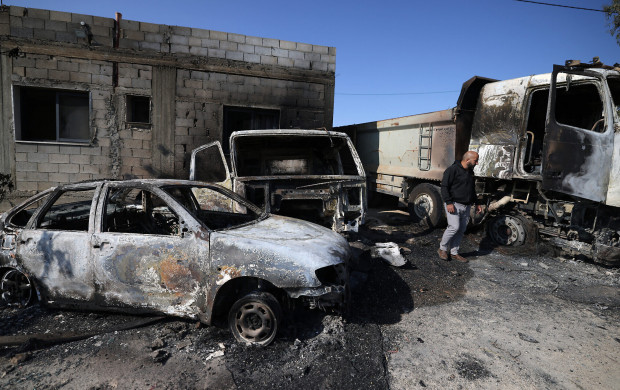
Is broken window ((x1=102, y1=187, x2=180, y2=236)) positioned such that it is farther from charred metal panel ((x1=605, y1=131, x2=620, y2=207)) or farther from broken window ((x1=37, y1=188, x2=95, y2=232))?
charred metal panel ((x1=605, y1=131, x2=620, y2=207))

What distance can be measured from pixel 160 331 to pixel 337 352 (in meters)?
1.64

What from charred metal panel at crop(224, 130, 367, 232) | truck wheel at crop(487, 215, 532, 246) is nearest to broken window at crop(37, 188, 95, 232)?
charred metal panel at crop(224, 130, 367, 232)

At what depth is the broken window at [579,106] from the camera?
5309mm

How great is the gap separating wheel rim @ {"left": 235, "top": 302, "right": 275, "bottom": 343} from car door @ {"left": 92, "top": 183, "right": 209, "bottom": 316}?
0.41 m

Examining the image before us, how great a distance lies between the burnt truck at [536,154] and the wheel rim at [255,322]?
4425mm

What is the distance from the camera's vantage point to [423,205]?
7445 millimetres

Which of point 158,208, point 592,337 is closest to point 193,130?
point 158,208

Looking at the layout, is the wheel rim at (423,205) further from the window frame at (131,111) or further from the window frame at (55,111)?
the window frame at (55,111)

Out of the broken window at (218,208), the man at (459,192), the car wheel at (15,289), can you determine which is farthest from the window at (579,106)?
the car wheel at (15,289)

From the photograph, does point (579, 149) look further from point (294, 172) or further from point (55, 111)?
point (55, 111)

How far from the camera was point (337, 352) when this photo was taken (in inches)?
116

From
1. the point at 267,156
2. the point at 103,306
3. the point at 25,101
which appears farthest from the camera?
the point at 25,101

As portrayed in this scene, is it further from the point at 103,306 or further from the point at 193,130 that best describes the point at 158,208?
the point at 193,130

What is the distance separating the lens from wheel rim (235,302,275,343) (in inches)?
115
